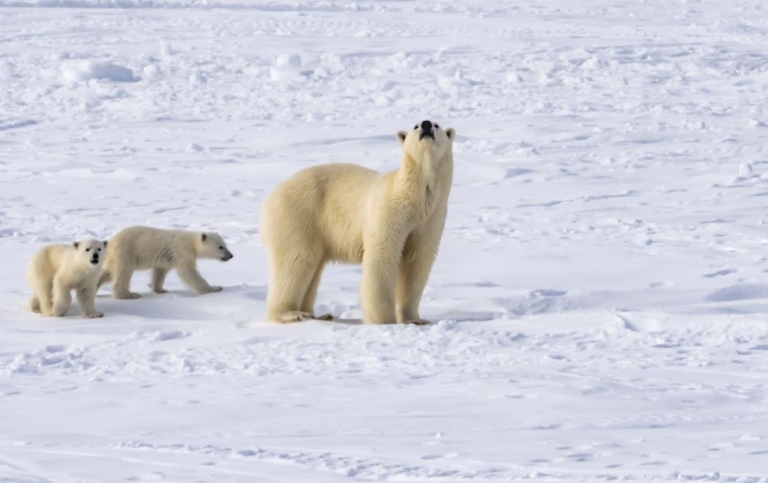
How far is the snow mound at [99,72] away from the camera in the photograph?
1636 centimetres

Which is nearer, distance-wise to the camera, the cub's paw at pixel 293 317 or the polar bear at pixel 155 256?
the cub's paw at pixel 293 317

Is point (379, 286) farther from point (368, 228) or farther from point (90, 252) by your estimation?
point (90, 252)

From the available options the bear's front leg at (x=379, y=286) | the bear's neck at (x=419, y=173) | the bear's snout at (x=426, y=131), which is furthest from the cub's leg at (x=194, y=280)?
the bear's snout at (x=426, y=131)

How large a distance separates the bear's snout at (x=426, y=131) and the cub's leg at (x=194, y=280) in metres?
1.58

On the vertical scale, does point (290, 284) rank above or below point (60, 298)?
above

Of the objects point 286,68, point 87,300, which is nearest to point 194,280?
point 87,300

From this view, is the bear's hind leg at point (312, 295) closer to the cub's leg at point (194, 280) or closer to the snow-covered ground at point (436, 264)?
the snow-covered ground at point (436, 264)

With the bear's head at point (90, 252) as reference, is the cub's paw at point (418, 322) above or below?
below

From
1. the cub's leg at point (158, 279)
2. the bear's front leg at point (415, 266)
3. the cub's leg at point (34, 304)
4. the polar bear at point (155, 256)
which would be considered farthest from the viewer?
the cub's leg at point (158, 279)

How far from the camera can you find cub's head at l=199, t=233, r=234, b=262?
269 inches

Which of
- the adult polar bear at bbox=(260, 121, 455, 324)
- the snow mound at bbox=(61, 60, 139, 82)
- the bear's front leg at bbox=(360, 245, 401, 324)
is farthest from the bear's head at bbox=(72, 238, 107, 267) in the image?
the snow mound at bbox=(61, 60, 139, 82)

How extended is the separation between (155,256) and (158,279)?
20cm

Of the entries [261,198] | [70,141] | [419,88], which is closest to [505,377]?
[261,198]

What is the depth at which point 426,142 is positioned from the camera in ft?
18.7
